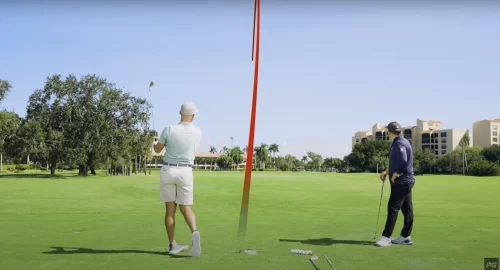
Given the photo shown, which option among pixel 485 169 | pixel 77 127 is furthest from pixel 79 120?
pixel 485 169

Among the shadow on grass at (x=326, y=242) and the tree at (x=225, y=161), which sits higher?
the tree at (x=225, y=161)

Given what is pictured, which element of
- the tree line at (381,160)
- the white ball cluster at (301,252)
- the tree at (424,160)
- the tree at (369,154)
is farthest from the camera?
the tree at (369,154)

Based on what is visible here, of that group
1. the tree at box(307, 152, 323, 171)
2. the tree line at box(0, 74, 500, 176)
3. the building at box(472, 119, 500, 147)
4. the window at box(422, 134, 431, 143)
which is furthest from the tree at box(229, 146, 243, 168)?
the tree line at box(0, 74, 500, 176)

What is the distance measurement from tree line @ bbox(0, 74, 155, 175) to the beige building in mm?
130049

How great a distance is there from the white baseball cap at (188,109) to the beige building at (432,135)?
172 m

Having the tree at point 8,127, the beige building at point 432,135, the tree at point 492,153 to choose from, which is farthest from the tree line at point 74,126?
the beige building at point 432,135

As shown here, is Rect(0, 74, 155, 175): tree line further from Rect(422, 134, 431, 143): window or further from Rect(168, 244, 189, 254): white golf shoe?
Rect(422, 134, 431, 143): window

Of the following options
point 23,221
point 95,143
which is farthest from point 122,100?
point 23,221

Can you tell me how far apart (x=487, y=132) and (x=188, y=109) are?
185m

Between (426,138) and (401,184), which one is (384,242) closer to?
(401,184)

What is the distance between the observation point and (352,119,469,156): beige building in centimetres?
16800

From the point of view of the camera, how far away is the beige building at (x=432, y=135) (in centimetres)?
16800

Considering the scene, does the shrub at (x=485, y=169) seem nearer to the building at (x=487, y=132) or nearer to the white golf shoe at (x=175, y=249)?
the building at (x=487, y=132)

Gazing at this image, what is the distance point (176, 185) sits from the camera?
701cm
